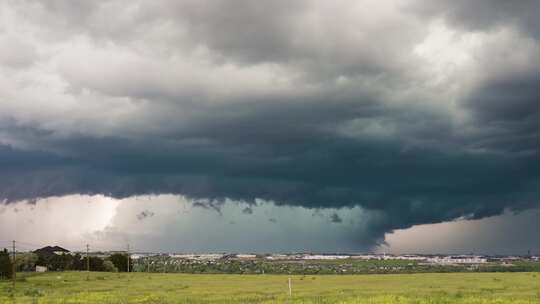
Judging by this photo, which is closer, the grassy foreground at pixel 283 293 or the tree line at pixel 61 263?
the grassy foreground at pixel 283 293

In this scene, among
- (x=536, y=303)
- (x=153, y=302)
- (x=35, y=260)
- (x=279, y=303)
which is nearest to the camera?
(x=536, y=303)

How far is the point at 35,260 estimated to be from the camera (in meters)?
182

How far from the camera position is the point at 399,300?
198ft

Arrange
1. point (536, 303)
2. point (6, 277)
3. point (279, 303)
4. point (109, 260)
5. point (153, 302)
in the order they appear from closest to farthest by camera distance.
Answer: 1. point (536, 303)
2. point (279, 303)
3. point (153, 302)
4. point (6, 277)
5. point (109, 260)

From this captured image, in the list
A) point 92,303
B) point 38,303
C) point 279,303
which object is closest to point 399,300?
point 279,303

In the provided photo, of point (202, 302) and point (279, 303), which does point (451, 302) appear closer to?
point (279, 303)

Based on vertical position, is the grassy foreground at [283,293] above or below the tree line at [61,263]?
below

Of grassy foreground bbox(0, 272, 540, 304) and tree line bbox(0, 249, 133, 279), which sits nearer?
grassy foreground bbox(0, 272, 540, 304)

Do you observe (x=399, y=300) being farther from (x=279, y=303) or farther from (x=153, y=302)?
(x=153, y=302)

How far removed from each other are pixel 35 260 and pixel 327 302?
14525cm

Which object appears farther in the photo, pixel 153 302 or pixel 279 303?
pixel 153 302

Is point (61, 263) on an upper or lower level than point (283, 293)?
upper

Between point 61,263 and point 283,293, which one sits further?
point 61,263

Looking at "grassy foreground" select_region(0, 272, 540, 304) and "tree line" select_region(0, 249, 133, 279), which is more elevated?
"tree line" select_region(0, 249, 133, 279)
